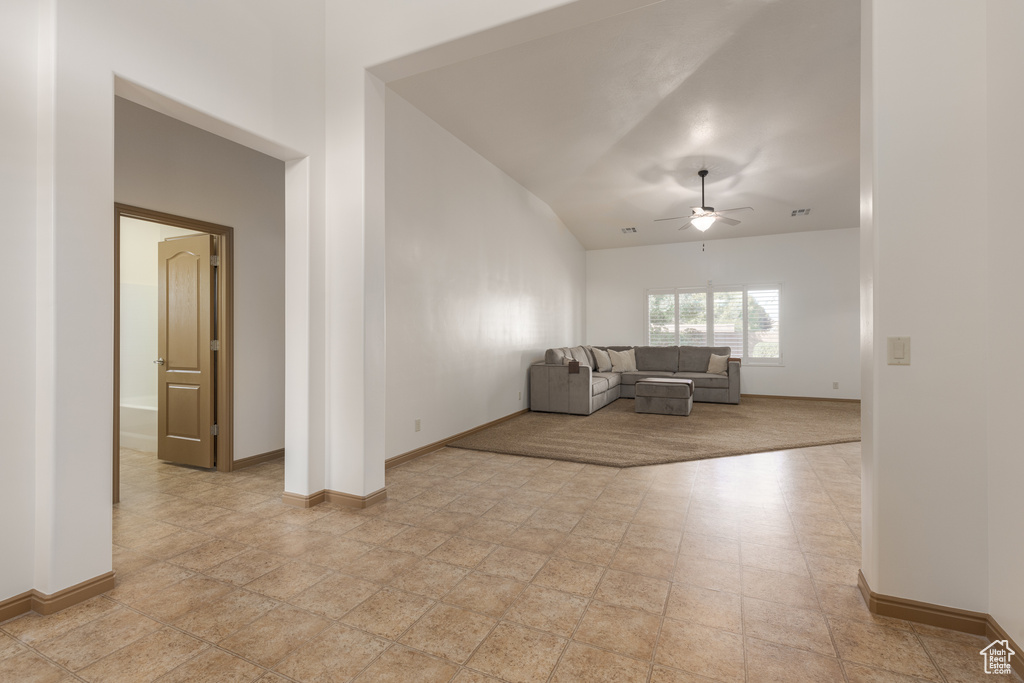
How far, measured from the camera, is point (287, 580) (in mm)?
2277

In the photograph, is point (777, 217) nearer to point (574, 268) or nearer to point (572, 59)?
point (574, 268)

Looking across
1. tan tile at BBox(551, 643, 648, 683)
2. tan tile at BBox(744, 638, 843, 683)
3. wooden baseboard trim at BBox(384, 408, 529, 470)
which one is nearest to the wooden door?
wooden baseboard trim at BBox(384, 408, 529, 470)

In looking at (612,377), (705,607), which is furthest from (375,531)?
(612,377)

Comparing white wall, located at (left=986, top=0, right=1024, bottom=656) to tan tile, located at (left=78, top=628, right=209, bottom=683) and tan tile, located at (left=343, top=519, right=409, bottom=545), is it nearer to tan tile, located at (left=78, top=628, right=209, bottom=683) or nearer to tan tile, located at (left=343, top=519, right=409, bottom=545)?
tan tile, located at (left=343, top=519, right=409, bottom=545)

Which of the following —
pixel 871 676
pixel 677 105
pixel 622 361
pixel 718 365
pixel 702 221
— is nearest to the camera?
pixel 871 676

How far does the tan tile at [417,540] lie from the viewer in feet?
8.57

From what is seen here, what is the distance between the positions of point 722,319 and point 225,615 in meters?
8.84

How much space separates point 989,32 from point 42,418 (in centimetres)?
401

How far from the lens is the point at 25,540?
201 centimetres

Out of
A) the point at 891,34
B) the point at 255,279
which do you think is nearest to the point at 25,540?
the point at 255,279

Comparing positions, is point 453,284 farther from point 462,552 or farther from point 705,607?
point 705,607

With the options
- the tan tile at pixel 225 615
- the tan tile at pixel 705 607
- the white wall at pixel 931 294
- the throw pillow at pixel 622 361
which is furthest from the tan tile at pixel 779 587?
the throw pillow at pixel 622 361

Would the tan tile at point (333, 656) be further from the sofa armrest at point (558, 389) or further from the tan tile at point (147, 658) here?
the sofa armrest at point (558, 389)

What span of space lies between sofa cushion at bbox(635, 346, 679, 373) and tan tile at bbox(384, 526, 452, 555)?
675cm
